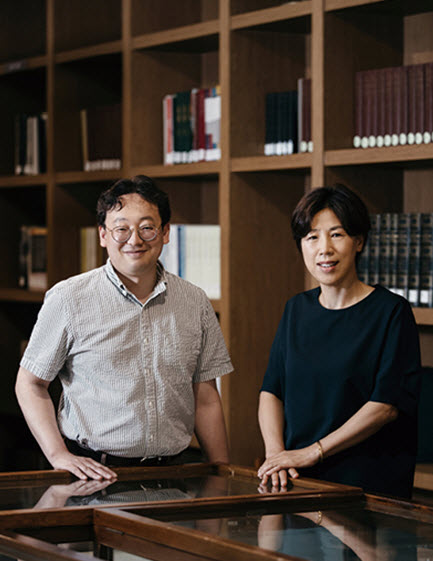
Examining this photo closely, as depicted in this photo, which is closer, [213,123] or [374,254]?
[374,254]

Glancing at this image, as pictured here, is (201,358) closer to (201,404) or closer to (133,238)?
(201,404)

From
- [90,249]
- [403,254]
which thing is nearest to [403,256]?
[403,254]

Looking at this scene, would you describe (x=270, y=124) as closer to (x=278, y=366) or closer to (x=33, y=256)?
(x=278, y=366)

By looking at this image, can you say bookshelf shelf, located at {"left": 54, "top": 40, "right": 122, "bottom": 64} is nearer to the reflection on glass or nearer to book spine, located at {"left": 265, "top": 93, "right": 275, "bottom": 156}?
book spine, located at {"left": 265, "top": 93, "right": 275, "bottom": 156}

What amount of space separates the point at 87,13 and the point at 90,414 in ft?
9.75

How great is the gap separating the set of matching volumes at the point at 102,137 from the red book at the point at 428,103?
5.56 ft

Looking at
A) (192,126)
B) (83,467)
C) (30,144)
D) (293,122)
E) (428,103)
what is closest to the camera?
(83,467)

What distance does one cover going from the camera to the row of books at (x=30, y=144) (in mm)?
4691

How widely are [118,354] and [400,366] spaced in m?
0.65

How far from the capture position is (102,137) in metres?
4.36

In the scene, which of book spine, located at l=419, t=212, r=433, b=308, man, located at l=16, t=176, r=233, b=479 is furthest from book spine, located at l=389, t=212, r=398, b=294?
man, located at l=16, t=176, r=233, b=479

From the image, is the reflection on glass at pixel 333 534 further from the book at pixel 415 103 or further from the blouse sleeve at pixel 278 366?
the book at pixel 415 103

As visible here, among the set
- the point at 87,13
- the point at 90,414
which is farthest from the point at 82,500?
the point at 87,13

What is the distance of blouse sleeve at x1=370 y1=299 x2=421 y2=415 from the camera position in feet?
6.62
